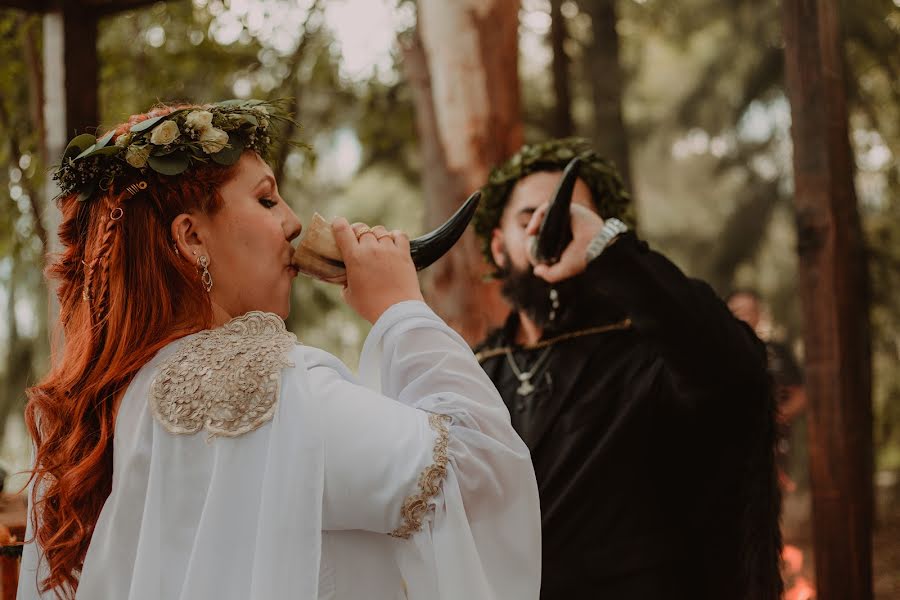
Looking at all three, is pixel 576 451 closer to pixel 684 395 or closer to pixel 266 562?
pixel 684 395

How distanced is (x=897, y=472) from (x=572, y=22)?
22.7ft

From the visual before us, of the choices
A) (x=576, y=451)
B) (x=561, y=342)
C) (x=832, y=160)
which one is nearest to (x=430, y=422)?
(x=576, y=451)

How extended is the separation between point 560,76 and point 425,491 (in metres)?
6.87

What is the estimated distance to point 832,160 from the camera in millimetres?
2920

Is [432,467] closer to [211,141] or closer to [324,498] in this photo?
[324,498]

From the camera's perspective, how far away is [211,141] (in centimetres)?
154

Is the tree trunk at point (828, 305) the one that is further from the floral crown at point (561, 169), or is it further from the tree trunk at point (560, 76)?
the tree trunk at point (560, 76)

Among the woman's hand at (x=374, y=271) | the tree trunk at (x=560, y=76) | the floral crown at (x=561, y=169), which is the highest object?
the tree trunk at (x=560, y=76)

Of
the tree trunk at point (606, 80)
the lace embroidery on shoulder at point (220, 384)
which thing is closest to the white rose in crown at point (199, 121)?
the lace embroidery on shoulder at point (220, 384)

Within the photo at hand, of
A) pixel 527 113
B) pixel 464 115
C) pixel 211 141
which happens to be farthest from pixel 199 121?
pixel 527 113

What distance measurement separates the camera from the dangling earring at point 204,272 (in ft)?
4.99

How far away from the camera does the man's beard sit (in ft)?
8.48

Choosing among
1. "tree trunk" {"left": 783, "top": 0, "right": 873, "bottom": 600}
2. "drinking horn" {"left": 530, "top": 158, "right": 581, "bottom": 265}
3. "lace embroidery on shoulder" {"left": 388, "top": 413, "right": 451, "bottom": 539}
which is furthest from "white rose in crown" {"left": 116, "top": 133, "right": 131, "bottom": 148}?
"tree trunk" {"left": 783, "top": 0, "right": 873, "bottom": 600}

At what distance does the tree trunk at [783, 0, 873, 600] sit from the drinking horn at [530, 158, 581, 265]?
119 cm
